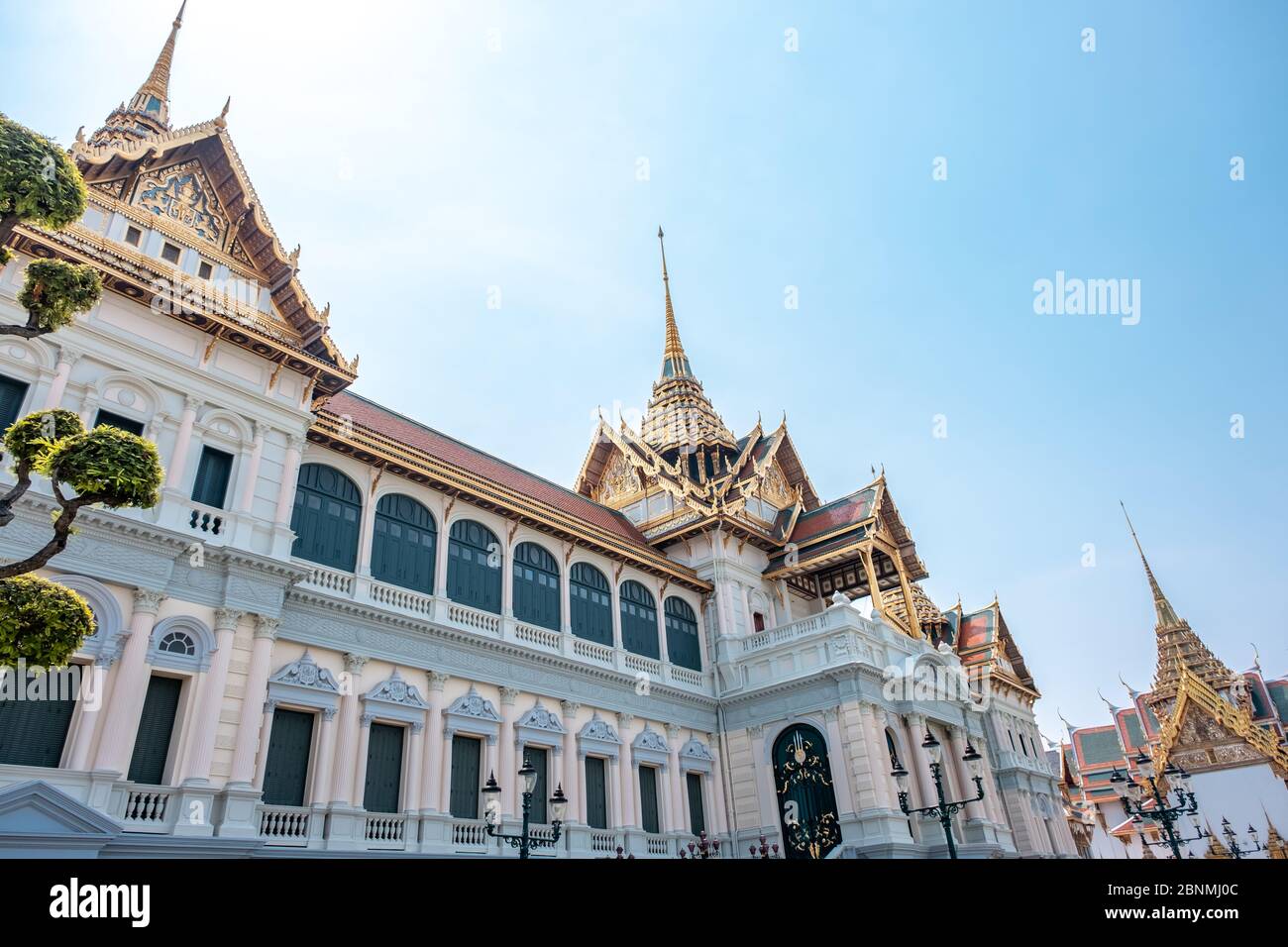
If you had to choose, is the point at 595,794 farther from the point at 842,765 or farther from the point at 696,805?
the point at 842,765

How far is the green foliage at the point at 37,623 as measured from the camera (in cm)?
826

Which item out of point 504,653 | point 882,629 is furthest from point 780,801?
point 504,653

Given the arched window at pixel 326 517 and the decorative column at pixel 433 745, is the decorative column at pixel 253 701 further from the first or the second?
the decorative column at pixel 433 745

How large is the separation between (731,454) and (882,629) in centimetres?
1072

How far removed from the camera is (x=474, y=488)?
20766 mm

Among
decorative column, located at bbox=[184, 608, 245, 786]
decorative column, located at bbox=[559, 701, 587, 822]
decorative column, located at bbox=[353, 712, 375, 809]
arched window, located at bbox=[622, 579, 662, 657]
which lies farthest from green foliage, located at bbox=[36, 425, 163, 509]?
arched window, located at bbox=[622, 579, 662, 657]

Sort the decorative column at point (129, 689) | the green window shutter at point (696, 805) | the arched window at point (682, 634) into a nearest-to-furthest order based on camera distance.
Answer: the decorative column at point (129, 689), the green window shutter at point (696, 805), the arched window at point (682, 634)

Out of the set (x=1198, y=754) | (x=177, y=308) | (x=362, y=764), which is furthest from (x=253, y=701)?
(x=1198, y=754)

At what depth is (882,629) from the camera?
2511 cm

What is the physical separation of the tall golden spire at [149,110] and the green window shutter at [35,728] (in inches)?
444

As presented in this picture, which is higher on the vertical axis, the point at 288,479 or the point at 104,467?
the point at 288,479

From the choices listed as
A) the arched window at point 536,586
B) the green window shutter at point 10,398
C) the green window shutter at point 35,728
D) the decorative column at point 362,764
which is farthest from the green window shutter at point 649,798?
the green window shutter at point 10,398

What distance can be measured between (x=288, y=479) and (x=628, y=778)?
11532mm
